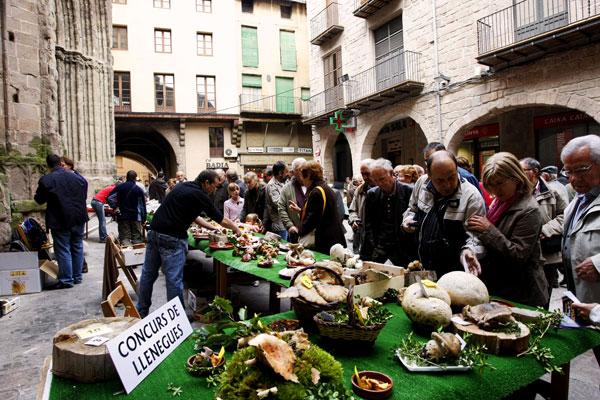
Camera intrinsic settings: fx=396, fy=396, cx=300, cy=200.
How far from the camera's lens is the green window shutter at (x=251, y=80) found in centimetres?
2519

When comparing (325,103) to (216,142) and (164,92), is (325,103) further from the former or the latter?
(164,92)

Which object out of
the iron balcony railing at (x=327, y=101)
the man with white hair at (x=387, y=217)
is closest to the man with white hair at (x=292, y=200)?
the man with white hair at (x=387, y=217)

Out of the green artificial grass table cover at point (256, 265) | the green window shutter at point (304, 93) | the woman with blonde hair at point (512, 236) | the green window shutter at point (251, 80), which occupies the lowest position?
the green artificial grass table cover at point (256, 265)

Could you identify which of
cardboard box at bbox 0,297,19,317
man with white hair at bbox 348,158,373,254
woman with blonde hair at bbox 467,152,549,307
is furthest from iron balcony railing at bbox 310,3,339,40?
woman with blonde hair at bbox 467,152,549,307

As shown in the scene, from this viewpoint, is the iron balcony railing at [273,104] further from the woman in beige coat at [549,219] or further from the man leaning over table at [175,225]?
the woman in beige coat at [549,219]

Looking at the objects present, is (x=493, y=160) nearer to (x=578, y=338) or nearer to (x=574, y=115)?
(x=578, y=338)

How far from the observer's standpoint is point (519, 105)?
10672mm

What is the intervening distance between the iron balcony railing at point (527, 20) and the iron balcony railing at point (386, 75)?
2.73 meters

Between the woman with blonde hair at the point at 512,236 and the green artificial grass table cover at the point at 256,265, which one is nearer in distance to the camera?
the woman with blonde hair at the point at 512,236

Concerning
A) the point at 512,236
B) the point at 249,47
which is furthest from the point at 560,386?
the point at 249,47

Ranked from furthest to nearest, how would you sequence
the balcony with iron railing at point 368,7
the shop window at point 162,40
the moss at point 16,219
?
1. the shop window at point 162,40
2. the balcony with iron railing at point 368,7
3. the moss at point 16,219

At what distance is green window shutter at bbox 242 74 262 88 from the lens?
82.6ft

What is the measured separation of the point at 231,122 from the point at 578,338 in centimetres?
2436

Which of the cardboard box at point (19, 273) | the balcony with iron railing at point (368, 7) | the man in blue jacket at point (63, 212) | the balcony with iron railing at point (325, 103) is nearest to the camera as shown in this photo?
the cardboard box at point (19, 273)
